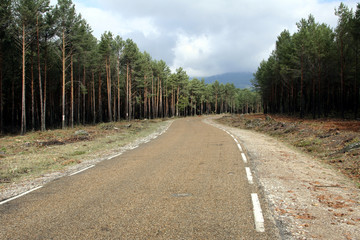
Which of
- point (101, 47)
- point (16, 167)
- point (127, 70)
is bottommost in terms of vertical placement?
point (16, 167)

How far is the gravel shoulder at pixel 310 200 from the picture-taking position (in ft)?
12.6

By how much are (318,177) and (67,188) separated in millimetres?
7309

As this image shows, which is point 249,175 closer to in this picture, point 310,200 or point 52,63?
point 310,200

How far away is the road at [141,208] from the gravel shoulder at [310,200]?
35 centimetres

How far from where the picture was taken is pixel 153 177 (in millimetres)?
7223

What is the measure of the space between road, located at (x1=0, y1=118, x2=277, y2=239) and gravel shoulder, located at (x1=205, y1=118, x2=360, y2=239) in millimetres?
346

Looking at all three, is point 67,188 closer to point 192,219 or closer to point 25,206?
point 25,206

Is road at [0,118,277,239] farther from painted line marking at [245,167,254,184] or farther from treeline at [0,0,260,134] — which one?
treeline at [0,0,260,134]

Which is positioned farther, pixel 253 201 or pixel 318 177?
pixel 318 177

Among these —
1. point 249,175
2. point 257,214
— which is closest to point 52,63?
point 249,175

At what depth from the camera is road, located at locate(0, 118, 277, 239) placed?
12.6 ft

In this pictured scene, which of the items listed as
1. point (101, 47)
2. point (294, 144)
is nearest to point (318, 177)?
point (294, 144)

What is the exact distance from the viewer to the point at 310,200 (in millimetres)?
5281

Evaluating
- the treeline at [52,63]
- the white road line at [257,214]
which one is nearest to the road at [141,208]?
the white road line at [257,214]
